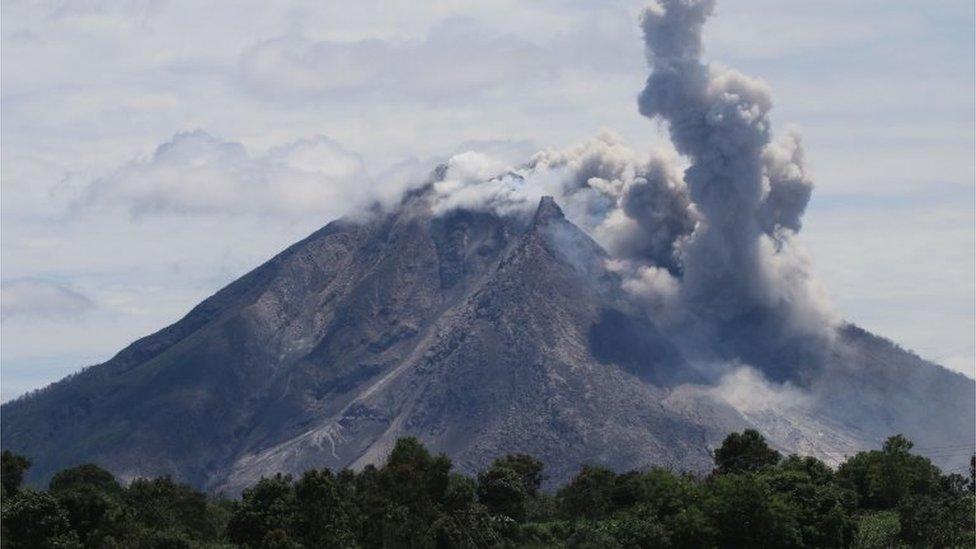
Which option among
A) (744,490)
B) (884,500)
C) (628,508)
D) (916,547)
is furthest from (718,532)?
(884,500)

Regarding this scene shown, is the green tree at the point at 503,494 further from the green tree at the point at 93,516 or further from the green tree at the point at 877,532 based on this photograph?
the green tree at the point at 93,516

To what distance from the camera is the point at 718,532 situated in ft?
442

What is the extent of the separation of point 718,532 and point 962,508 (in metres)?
20.4

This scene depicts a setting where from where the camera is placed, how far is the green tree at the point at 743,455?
17788 centimetres

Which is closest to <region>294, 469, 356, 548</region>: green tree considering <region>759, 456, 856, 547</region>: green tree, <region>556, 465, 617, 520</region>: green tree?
<region>759, 456, 856, 547</region>: green tree

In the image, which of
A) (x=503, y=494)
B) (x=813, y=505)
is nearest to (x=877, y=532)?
(x=813, y=505)

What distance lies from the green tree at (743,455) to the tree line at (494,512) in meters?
13.4

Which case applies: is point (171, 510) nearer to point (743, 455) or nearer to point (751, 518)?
point (751, 518)

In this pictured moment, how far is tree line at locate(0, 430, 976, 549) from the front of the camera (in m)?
123

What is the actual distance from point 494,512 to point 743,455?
33711mm

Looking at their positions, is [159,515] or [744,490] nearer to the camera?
[744,490]

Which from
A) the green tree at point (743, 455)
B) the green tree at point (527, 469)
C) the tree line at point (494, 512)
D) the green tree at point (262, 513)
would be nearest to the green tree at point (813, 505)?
the tree line at point (494, 512)

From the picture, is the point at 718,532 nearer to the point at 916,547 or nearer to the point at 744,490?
the point at 744,490

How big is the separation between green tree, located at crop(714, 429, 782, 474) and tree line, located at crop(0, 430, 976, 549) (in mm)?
13405
